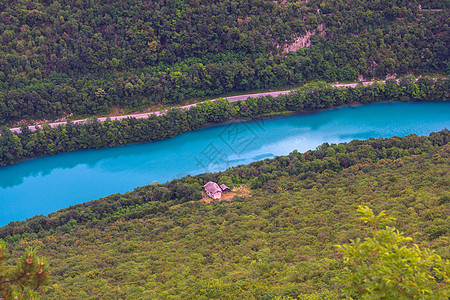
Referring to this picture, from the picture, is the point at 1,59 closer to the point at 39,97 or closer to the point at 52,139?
the point at 39,97

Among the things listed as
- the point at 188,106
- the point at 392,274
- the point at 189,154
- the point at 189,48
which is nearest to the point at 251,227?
the point at 392,274

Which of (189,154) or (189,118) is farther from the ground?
(189,118)

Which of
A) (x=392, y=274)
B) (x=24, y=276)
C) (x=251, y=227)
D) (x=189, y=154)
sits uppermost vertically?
(x=189, y=154)

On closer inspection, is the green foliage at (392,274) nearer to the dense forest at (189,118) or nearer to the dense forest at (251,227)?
the dense forest at (251,227)

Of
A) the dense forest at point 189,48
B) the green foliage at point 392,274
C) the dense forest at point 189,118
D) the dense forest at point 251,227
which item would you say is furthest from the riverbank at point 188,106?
the green foliage at point 392,274

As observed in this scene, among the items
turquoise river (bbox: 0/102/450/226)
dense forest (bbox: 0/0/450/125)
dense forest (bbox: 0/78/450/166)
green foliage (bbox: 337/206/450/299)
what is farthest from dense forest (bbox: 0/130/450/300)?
dense forest (bbox: 0/0/450/125)

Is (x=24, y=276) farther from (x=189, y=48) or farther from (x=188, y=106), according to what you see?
(x=189, y=48)

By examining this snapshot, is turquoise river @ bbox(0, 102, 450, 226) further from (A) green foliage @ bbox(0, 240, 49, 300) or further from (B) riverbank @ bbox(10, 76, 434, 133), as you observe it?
(A) green foliage @ bbox(0, 240, 49, 300)
